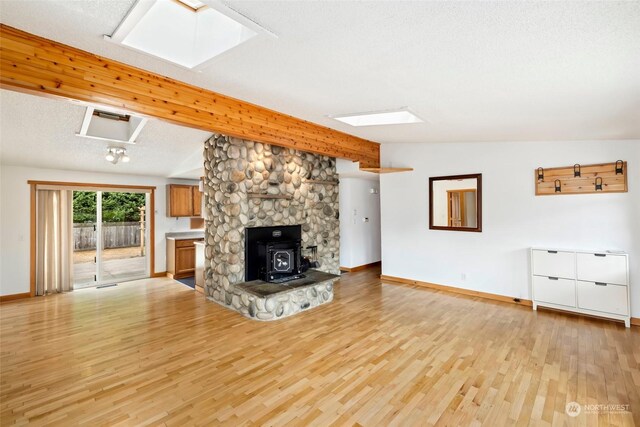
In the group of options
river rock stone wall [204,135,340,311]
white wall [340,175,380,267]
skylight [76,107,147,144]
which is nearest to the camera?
skylight [76,107,147,144]

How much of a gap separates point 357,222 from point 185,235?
4161 mm

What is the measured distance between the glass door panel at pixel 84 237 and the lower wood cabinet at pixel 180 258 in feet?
4.64

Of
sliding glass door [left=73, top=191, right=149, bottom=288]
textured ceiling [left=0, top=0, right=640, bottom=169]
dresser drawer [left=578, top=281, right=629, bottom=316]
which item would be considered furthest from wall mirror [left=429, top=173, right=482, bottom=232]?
sliding glass door [left=73, top=191, right=149, bottom=288]

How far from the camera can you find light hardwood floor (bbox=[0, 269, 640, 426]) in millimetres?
2215

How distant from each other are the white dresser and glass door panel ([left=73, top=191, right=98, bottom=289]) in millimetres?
8115

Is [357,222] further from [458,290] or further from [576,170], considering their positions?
[576,170]

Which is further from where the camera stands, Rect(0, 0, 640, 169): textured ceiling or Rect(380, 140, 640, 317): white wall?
Rect(380, 140, 640, 317): white wall

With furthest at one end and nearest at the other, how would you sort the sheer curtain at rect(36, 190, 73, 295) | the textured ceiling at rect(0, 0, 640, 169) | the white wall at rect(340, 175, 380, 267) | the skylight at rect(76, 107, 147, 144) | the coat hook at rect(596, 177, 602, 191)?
1. the white wall at rect(340, 175, 380, 267)
2. the sheer curtain at rect(36, 190, 73, 295)
3. the skylight at rect(76, 107, 147, 144)
4. the coat hook at rect(596, 177, 602, 191)
5. the textured ceiling at rect(0, 0, 640, 169)

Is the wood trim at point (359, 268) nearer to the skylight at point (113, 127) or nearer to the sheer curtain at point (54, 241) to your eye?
the skylight at point (113, 127)

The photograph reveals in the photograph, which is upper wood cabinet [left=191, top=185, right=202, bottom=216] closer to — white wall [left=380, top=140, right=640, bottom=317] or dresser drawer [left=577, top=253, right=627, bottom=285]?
white wall [left=380, top=140, right=640, bottom=317]

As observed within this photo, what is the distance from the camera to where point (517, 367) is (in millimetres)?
2807

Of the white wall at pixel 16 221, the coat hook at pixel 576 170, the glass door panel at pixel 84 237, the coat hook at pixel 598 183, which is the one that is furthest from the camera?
the glass door panel at pixel 84 237

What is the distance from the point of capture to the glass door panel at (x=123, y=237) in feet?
21.3

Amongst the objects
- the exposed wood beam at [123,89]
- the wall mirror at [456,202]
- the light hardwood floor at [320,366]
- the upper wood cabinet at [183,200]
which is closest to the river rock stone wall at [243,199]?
the light hardwood floor at [320,366]
